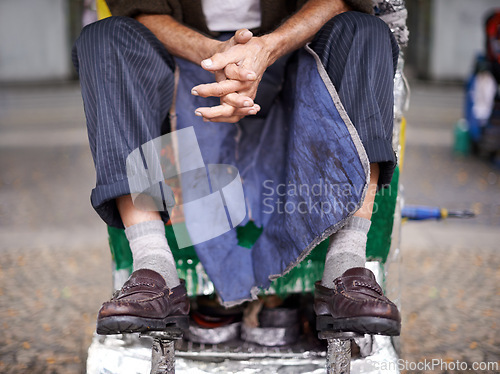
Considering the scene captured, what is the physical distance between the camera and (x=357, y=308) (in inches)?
42.4

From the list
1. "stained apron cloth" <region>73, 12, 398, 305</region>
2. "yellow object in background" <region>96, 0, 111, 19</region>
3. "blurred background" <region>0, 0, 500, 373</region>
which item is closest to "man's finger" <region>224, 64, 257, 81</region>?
"stained apron cloth" <region>73, 12, 398, 305</region>

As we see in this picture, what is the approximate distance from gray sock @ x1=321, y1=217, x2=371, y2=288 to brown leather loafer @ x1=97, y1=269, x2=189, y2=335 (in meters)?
0.31

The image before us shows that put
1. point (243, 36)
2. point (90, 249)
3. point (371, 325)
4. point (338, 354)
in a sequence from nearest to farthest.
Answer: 1. point (371, 325)
2. point (338, 354)
3. point (243, 36)
4. point (90, 249)

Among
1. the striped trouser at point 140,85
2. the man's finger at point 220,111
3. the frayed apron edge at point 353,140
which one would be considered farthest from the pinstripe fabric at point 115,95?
the frayed apron edge at point 353,140

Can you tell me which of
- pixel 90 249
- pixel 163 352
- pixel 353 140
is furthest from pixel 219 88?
pixel 90 249

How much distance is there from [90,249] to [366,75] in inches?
86.0

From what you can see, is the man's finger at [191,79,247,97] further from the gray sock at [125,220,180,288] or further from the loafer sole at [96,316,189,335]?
the loafer sole at [96,316,189,335]

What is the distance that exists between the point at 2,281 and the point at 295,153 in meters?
1.77

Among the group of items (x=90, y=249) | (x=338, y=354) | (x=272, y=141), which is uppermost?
(x=272, y=141)

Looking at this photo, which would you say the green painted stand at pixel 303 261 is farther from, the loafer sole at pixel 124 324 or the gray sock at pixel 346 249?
the loafer sole at pixel 124 324

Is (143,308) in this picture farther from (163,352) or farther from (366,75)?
(366,75)

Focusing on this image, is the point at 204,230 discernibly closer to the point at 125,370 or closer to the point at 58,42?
the point at 125,370

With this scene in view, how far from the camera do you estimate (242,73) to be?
1.23m

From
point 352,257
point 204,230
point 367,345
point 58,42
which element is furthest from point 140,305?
point 58,42
